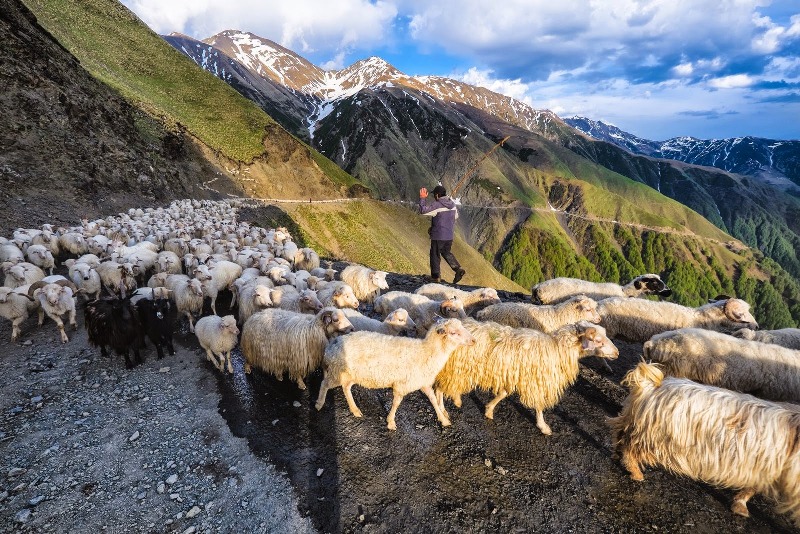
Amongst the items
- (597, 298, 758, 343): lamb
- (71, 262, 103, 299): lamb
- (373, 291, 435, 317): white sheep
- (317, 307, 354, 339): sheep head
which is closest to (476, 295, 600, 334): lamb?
(597, 298, 758, 343): lamb

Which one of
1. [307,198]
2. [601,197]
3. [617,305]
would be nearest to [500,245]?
[601,197]

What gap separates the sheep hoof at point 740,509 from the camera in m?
5.23

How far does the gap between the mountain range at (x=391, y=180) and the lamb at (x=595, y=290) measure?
9.53 m

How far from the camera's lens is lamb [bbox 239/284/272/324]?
934 cm

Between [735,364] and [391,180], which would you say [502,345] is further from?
[391,180]

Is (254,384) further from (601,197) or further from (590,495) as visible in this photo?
(601,197)

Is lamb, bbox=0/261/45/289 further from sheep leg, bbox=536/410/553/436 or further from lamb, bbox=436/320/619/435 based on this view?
sheep leg, bbox=536/410/553/436

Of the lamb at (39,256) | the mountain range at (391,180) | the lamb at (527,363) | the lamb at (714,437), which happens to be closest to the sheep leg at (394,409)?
the lamb at (527,363)

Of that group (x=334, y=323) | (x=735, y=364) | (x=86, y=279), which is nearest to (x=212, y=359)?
(x=334, y=323)

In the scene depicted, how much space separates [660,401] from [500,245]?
143819mm

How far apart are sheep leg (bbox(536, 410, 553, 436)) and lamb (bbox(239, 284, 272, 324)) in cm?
643

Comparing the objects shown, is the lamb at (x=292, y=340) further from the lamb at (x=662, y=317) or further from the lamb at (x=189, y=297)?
the lamb at (x=662, y=317)

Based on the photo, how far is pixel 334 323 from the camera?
7531 mm

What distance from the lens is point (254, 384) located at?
26.1 ft
